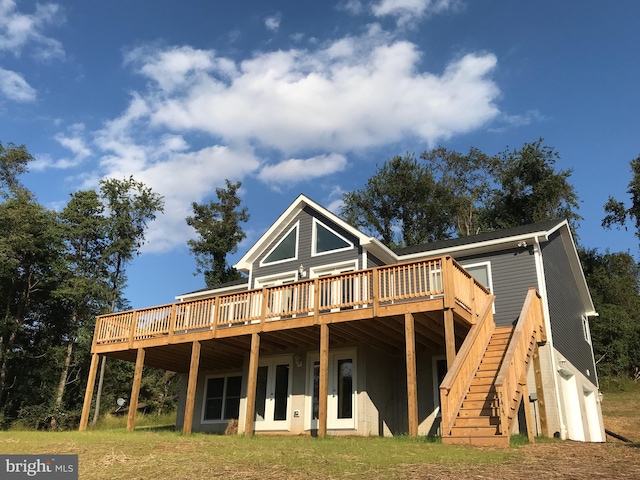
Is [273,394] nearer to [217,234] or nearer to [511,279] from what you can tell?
[511,279]

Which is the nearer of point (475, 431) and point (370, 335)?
point (475, 431)

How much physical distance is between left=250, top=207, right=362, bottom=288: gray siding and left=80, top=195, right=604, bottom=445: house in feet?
0.13

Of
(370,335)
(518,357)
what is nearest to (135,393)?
(370,335)

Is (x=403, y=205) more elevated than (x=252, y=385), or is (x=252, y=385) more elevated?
(x=403, y=205)

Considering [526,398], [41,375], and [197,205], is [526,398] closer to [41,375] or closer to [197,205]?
[41,375]

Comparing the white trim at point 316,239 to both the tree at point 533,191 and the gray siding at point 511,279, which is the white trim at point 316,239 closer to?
the gray siding at point 511,279

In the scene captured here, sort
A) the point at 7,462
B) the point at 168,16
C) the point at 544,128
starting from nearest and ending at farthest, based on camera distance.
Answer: the point at 7,462 → the point at 168,16 → the point at 544,128

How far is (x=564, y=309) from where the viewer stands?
16719mm

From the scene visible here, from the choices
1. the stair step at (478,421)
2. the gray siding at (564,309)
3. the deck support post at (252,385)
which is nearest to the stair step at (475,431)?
the stair step at (478,421)

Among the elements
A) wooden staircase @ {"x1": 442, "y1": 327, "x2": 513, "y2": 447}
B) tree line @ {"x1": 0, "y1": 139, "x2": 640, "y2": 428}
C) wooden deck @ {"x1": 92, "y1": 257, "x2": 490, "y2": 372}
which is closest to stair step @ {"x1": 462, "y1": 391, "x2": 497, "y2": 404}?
wooden staircase @ {"x1": 442, "y1": 327, "x2": 513, "y2": 447}

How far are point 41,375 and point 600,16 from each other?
30.8 metres

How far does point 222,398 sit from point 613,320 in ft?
82.7

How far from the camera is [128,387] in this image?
32438 millimetres

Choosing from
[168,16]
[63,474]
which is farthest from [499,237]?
[168,16]
